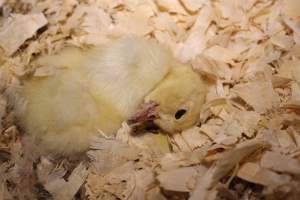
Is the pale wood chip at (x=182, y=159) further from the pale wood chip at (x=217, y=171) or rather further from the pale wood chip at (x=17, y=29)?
the pale wood chip at (x=17, y=29)

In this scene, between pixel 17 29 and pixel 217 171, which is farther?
pixel 17 29

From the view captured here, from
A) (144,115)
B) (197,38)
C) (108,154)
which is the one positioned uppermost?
(197,38)

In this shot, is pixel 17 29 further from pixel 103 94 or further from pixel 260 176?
pixel 260 176

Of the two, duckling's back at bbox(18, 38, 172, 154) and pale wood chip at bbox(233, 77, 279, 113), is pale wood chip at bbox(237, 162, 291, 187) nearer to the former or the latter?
pale wood chip at bbox(233, 77, 279, 113)

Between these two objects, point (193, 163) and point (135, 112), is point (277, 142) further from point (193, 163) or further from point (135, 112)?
point (135, 112)

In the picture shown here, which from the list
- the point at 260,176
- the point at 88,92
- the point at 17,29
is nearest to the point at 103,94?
the point at 88,92
